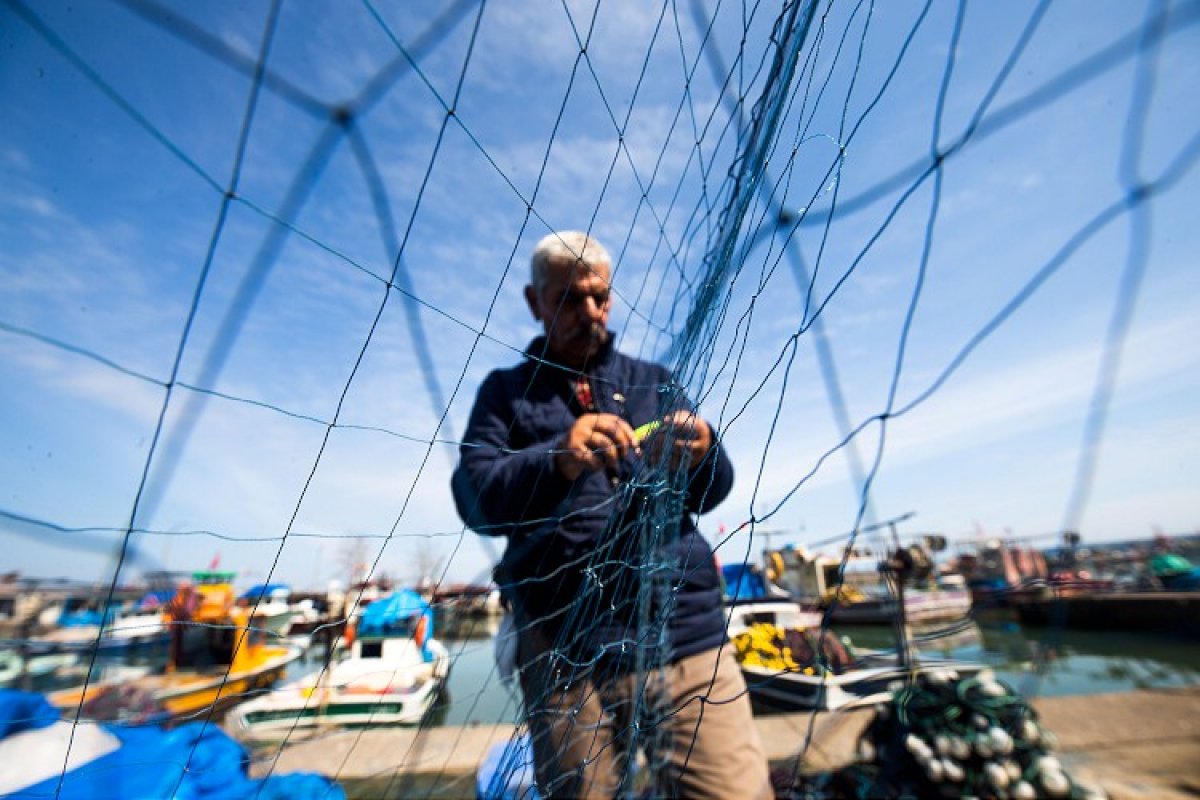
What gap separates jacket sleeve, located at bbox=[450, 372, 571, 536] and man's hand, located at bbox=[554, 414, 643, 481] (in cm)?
3

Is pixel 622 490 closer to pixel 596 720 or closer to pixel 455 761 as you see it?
pixel 596 720

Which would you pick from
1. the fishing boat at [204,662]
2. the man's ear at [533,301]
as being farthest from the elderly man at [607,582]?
the fishing boat at [204,662]

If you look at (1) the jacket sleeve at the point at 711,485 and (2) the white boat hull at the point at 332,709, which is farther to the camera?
(2) the white boat hull at the point at 332,709

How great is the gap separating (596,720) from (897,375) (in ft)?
2.51

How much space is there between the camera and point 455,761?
227 centimetres

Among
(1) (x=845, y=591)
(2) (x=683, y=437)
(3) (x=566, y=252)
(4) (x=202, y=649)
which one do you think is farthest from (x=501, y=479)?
(1) (x=845, y=591)

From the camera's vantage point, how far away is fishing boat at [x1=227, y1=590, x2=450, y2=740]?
413 cm

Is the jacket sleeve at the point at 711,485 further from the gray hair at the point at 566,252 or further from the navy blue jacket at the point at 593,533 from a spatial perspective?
the gray hair at the point at 566,252

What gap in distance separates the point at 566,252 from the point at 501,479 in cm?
48

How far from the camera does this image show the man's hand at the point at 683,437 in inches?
36.9

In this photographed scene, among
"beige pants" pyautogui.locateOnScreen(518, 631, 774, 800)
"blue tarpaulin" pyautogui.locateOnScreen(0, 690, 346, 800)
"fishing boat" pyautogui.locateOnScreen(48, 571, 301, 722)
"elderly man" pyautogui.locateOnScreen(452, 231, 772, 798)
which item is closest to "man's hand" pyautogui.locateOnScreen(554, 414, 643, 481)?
"elderly man" pyautogui.locateOnScreen(452, 231, 772, 798)

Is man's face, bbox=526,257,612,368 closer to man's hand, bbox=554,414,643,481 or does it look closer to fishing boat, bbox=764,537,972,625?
man's hand, bbox=554,414,643,481

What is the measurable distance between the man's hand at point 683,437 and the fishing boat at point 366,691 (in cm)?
286

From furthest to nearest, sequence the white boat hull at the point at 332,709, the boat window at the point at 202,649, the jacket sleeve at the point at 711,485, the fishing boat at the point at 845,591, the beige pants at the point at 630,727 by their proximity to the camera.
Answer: the fishing boat at the point at 845,591, the boat window at the point at 202,649, the white boat hull at the point at 332,709, the jacket sleeve at the point at 711,485, the beige pants at the point at 630,727
